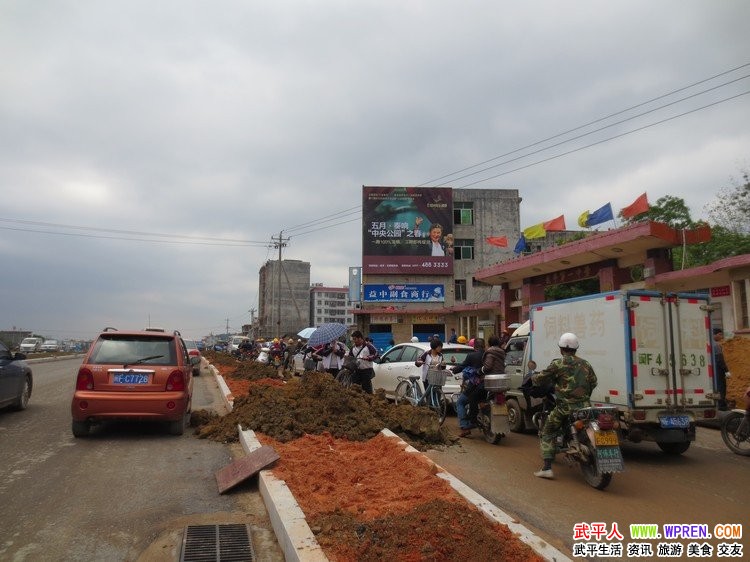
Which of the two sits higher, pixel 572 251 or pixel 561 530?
pixel 572 251

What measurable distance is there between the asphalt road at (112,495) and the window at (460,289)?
3474 centimetres

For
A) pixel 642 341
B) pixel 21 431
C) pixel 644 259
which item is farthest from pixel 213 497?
pixel 644 259

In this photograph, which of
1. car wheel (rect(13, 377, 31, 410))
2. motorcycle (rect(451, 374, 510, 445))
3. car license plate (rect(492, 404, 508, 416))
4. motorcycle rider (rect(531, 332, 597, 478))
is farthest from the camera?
car wheel (rect(13, 377, 31, 410))

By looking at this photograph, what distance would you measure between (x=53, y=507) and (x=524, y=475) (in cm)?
509

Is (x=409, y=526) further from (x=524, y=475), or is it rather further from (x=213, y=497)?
(x=524, y=475)

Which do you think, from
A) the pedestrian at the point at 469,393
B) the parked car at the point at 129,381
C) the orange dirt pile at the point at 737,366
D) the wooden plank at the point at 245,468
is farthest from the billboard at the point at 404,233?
the wooden plank at the point at 245,468

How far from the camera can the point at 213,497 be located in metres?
5.51

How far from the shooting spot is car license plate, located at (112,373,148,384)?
776cm

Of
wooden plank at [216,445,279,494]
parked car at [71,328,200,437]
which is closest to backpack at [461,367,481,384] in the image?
wooden plank at [216,445,279,494]

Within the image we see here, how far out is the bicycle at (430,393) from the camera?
367 inches

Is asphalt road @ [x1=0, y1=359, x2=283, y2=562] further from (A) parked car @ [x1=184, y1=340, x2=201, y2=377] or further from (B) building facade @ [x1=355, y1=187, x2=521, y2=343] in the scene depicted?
(B) building facade @ [x1=355, y1=187, x2=521, y2=343]

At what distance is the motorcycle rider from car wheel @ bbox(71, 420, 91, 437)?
6374 millimetres

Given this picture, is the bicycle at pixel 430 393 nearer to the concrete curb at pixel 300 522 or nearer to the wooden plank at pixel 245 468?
the wooden plank at pixel 245 468

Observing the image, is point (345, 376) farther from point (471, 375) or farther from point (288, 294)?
point (288, 294)
